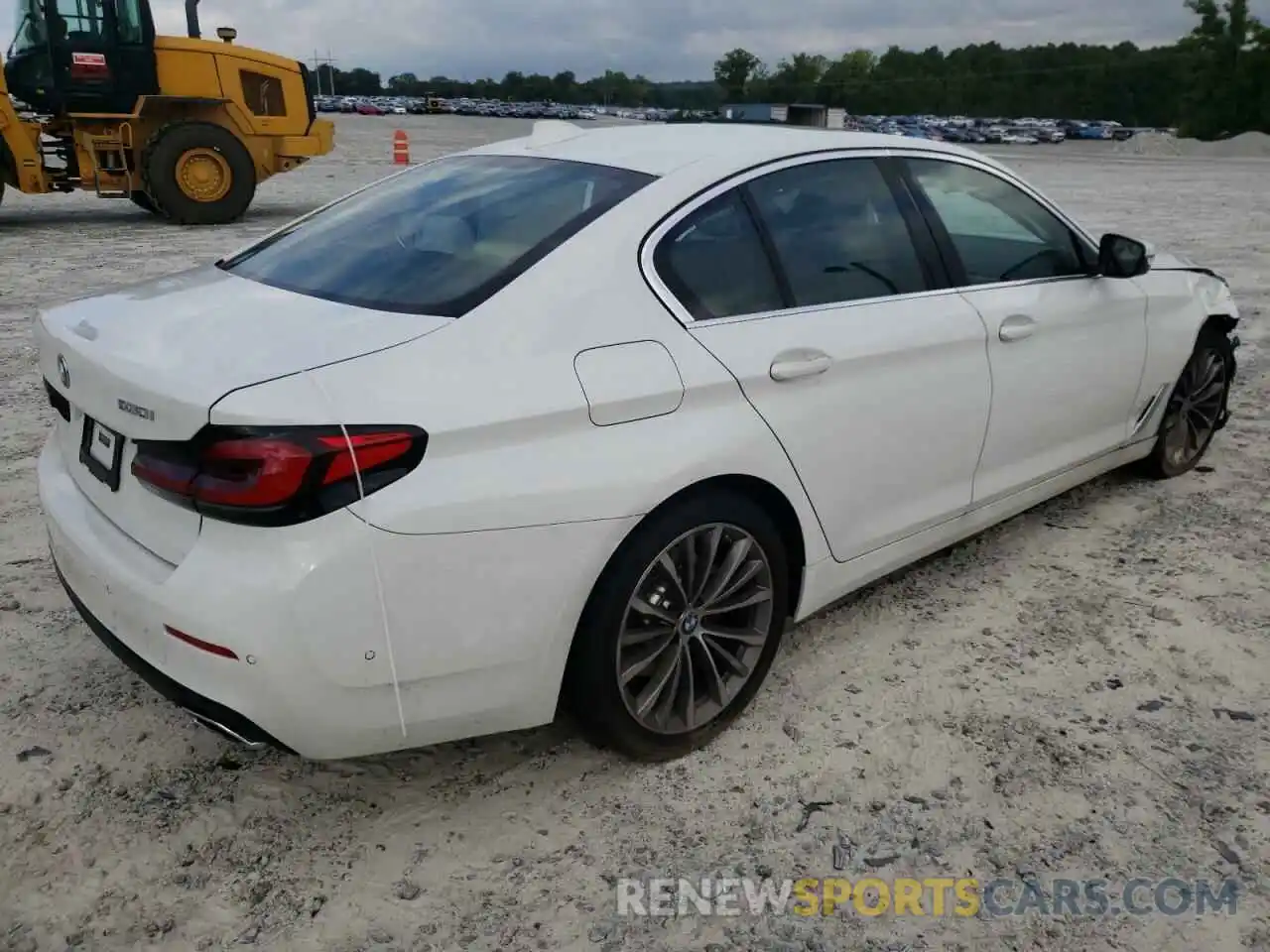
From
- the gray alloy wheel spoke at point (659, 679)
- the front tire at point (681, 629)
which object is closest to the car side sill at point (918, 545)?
the front tire at point (681, 629)

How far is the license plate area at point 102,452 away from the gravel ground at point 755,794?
2.64 feet

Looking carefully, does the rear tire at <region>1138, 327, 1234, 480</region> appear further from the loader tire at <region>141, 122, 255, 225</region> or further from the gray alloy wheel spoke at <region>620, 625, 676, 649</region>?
the loader tire at <region>141, 122, 255, 225</region>

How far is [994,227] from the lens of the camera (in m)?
3.59

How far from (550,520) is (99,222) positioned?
1371 cm

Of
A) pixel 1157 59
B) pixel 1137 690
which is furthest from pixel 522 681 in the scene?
pixel 1157 59

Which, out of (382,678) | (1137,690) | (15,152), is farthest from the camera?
(15,152)

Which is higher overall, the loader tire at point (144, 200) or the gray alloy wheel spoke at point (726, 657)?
the loader tire at point (144, 200)

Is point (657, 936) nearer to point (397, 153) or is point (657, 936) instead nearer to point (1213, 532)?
point (1213, 532)

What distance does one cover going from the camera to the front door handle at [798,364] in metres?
2.69

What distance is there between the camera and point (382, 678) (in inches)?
84.5

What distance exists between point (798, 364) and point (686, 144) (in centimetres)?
80

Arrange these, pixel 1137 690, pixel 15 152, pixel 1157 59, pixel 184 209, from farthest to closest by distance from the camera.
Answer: pixel 1157 59 → pixel 184 209 → pixel 15 152 → pixel 1137 690

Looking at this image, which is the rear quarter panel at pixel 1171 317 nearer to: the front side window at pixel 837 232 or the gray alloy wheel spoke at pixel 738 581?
the front side window at pixel 837 232

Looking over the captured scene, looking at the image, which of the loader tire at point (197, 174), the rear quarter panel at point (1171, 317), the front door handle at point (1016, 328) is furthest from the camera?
the loader tire at point (197, 174)
